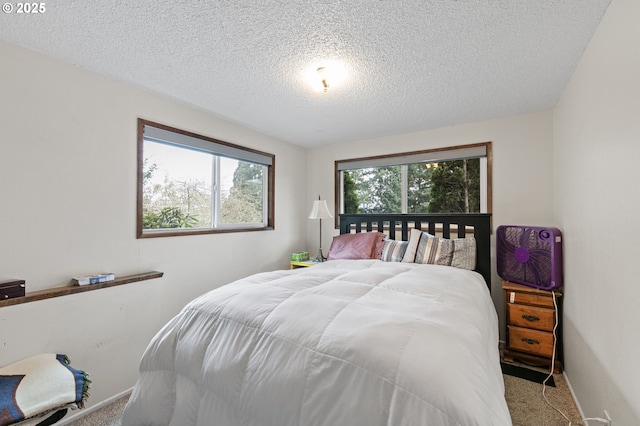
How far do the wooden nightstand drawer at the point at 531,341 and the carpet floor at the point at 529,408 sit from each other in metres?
0.22

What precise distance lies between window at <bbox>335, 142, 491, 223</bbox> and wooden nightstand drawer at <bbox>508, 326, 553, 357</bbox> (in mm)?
1244

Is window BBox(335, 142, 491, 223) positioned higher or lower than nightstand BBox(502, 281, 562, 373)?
higher

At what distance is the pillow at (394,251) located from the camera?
2.86 meters

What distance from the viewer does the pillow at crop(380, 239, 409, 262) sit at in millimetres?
2861

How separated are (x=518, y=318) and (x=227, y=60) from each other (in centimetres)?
303

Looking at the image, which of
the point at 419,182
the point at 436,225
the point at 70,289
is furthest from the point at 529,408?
the point at 70,289

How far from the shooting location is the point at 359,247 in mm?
3100

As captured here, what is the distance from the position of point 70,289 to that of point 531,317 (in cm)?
343

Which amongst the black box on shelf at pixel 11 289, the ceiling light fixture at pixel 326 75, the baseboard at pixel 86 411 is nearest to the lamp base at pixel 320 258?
the ceiling light fixture at pixel 326 75

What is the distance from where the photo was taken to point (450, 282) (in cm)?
194

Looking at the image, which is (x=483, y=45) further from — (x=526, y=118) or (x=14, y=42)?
(x=14, y=42)

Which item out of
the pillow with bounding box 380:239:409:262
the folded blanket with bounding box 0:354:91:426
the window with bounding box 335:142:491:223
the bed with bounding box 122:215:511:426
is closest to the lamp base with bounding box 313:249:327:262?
the window with bounding box 335:142:491:223

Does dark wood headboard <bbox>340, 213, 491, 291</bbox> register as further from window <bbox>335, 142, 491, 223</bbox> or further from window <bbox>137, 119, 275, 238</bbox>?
window <bbox>137, 119, 275, 238</bbox>

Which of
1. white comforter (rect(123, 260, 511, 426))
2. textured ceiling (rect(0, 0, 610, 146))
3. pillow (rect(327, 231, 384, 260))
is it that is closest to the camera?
white comforter (rect(123, 260, 511, 426))
